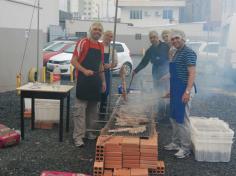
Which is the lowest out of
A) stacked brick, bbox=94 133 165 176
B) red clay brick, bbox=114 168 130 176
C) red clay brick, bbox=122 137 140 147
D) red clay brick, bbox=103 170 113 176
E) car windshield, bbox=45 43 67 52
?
red clay brick, bbox=103 170 113 176

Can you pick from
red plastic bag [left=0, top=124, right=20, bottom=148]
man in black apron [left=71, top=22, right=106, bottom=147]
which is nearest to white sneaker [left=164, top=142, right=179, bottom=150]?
man in black apron [left=71, top=22, right=106, bottom=147]

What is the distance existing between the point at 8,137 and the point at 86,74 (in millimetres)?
1591

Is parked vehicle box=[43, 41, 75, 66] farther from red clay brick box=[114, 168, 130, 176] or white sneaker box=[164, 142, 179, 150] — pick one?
red clay brick box=[114, 168, 130, 176]

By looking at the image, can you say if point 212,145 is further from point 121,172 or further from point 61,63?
point 61,63

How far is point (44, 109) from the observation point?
7082 mm

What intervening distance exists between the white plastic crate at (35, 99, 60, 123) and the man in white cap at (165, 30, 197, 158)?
2.33 m

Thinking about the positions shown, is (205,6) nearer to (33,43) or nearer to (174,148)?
(33,43)

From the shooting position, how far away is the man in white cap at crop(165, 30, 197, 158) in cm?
551

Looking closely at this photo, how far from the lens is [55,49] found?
16.3 metres

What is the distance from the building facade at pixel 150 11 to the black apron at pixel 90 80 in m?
50.1

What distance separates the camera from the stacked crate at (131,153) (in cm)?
462

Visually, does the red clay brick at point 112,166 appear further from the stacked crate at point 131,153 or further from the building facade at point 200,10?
the building facade at point 200,10

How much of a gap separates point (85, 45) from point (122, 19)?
52.6m

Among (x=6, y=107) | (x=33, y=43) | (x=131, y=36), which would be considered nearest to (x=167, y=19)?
Result: (x=131, y=36)
